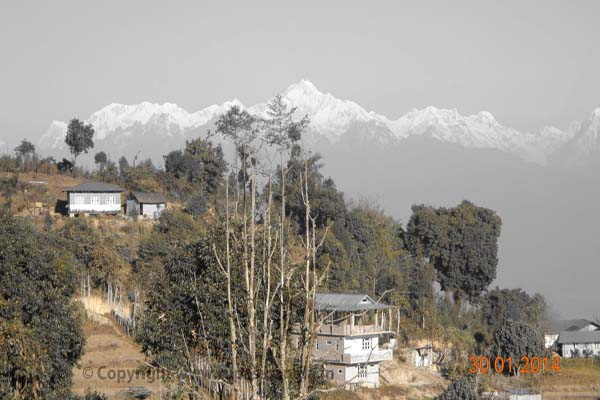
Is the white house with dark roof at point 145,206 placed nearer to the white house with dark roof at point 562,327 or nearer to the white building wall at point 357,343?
the white building wall at point 357,343

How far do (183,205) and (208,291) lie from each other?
3044cm

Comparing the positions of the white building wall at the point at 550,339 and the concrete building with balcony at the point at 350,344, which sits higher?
the concrete building with balcony at the point at 350,344

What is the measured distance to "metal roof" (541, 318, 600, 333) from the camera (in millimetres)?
49062

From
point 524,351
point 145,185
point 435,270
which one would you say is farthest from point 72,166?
point 524,351

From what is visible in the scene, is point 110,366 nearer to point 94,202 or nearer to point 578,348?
point 94,202

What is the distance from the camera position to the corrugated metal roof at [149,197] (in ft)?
156

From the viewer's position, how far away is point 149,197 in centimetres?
4812

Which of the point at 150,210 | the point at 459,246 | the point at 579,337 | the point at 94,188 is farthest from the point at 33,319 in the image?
the point at 579,337

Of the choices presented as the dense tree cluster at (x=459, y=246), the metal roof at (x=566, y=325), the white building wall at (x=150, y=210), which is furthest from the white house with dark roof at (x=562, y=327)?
the white building wall at (x=150, y=210)

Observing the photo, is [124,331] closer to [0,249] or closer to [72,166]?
[0,249]

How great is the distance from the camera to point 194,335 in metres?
21.6

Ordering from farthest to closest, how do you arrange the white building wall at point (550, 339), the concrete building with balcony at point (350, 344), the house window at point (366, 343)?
the white building wall at point (550, 339), the house window at point (366, 343), the concrete building with balcony at point (350, 344)

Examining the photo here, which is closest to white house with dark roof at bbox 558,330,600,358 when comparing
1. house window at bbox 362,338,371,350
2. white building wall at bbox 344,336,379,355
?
house window at bbox 362,338,371,350

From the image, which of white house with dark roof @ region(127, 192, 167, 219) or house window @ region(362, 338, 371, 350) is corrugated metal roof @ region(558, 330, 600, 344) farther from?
white house with dark roof @ region(127, 192, 167, 219)
